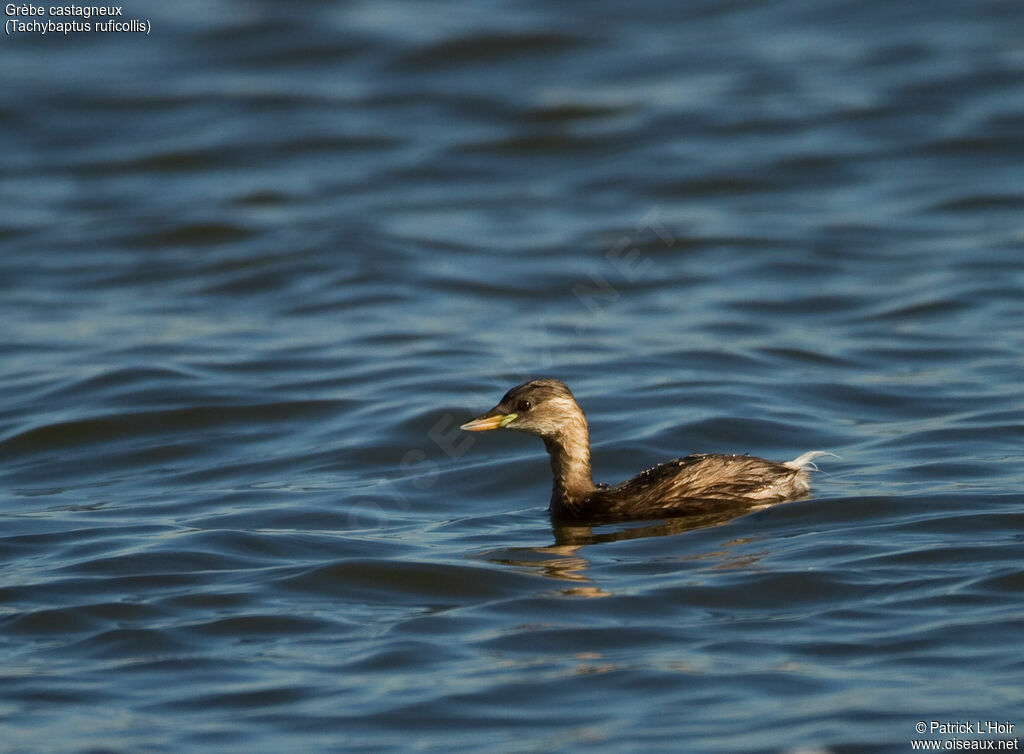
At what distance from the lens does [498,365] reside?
13797 mm

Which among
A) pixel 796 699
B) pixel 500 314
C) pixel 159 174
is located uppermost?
pixel 159 174

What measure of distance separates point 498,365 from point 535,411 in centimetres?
373

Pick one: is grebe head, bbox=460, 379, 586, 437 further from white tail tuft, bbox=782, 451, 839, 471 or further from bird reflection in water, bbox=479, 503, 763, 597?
white tail tuft, bbox=782, 451, 839, 471

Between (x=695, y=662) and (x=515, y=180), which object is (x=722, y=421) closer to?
(x=695, y=662)

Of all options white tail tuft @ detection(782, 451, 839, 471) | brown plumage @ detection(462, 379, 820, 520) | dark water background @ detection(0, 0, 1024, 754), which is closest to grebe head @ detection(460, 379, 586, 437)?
brown plumage @ detection(462, 379, 820, 520)

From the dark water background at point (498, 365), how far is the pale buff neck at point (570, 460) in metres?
0.40

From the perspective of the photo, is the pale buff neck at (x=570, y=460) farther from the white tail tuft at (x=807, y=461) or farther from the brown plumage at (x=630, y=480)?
the white tail tuft at (x=807, y=461)

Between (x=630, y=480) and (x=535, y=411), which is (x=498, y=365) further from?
(x=630, y=480)

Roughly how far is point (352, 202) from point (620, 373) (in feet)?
23.5

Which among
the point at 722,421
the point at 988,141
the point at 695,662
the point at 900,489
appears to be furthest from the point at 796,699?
the point at 988,141

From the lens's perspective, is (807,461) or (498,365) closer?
(807,461)

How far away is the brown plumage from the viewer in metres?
9.66

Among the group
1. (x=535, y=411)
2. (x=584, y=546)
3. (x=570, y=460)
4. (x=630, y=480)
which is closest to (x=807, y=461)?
(x=630, y=480)

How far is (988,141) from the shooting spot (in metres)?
20.7
